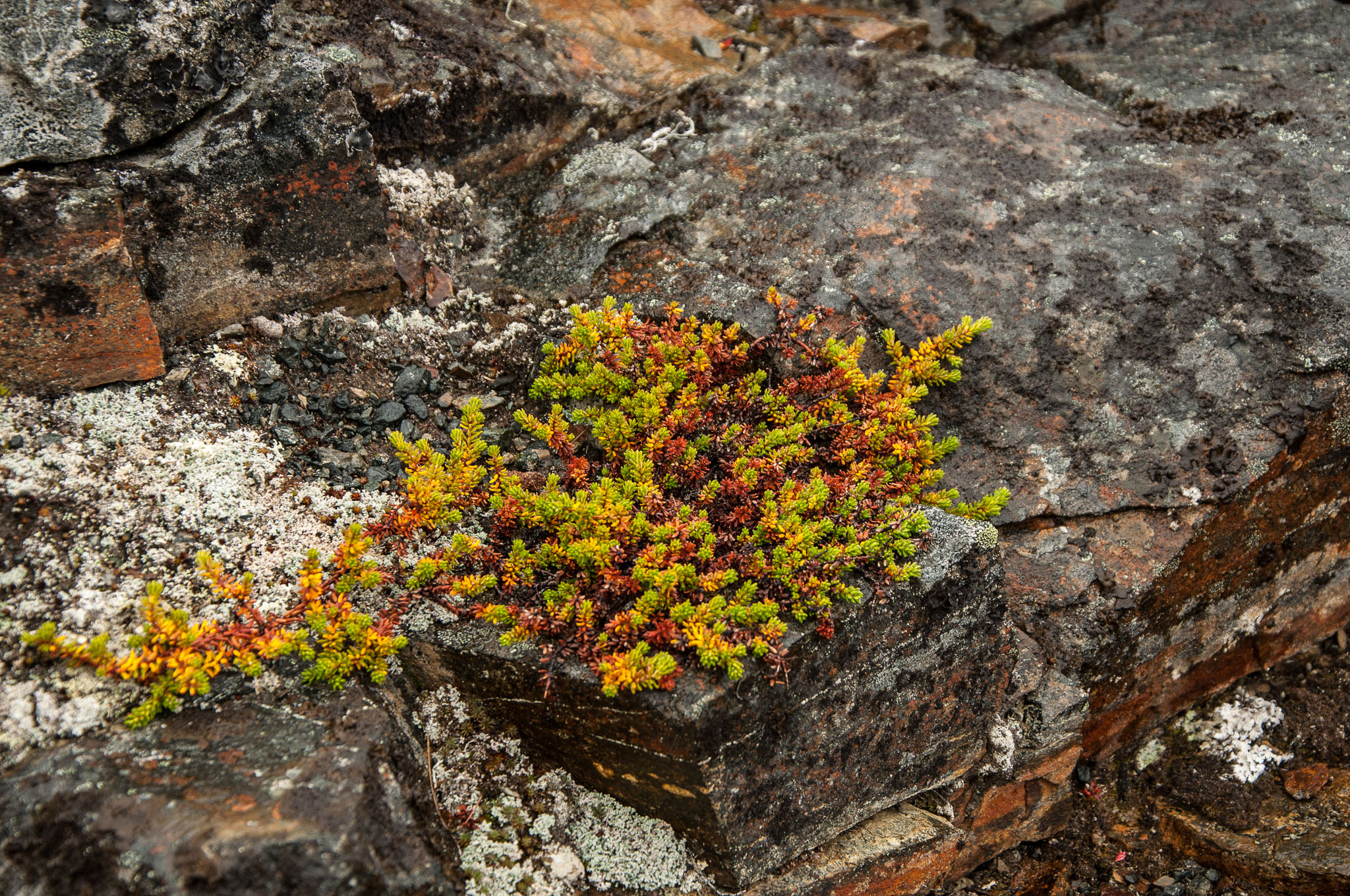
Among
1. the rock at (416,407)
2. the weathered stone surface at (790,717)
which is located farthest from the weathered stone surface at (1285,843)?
the rock at (416,407)

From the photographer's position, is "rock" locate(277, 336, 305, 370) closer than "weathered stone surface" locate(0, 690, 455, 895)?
No

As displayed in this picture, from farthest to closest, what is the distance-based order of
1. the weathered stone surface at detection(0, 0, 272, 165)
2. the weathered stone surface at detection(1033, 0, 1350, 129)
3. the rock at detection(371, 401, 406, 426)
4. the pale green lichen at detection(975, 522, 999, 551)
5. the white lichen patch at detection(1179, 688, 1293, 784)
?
the weathered stone surface at detection(1033, 0, 1350, 129) → the white lichen patch at detection(1179, 688, 1293, 784) → the rock at detection(371, 401, 406, 426) → the pale green lichen at detection(975, 522, 999, 551) → the weathered stone surface at detection(0, 0, 272, 165)

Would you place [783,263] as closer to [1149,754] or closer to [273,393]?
[273,393]

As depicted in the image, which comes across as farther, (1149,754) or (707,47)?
(707,47)

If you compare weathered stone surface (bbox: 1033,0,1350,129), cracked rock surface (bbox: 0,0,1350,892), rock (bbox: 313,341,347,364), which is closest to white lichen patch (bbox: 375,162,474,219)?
cracked rock surface (bbox: 0,0,1350,892)

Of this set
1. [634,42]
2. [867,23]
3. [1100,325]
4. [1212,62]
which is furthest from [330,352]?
[1212,62]

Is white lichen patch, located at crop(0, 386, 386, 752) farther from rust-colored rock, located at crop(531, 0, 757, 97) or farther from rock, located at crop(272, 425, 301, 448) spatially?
rust-colored rock, located at crop(531, 0, 757, 97)

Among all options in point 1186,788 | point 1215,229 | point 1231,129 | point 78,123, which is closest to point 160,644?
point 78,123
